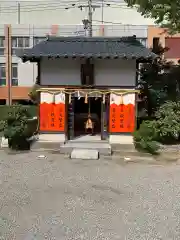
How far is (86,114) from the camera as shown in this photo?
64.1 feet

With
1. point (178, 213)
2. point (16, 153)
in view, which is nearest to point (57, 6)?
point (16, 153)

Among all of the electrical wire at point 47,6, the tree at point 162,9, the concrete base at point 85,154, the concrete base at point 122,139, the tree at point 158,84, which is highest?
the electrical wire at point 47,6

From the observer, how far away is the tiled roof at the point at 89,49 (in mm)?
17391

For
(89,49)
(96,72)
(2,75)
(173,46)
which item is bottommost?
(96,72)

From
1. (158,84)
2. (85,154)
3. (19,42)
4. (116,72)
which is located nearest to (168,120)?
(158,84)

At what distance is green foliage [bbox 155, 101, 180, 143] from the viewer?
18969 mm

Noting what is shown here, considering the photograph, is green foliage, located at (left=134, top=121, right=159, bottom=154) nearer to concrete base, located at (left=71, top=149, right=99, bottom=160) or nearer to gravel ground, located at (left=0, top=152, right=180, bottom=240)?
concrete base, located at (left=71, top=149, right=99, bottom=160)

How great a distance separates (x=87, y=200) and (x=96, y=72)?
30.2 ft

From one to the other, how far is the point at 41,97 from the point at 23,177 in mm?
6382

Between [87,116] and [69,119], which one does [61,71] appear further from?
[87,116]

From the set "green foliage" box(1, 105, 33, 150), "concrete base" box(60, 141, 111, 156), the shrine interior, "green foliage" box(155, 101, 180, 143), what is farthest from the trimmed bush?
"green foliage" box(155, 101, 180, 143)

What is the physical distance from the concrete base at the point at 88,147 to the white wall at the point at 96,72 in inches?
106

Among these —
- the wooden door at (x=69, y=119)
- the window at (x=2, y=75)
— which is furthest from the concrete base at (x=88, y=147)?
the window at (x=2, y=75)

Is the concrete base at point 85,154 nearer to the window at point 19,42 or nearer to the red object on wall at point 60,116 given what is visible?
the red object on wall at point 60,116
